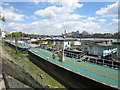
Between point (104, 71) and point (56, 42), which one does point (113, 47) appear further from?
point (56, 42)

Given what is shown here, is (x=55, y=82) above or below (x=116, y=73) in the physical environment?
below

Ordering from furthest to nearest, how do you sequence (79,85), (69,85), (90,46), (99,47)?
(90,46) < (99,47) < (69,85) < (79,85)

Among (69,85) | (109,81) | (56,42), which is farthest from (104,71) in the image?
(56,42)

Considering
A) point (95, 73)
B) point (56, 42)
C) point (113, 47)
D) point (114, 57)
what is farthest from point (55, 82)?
point (56, 42)

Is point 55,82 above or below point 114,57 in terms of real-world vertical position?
below

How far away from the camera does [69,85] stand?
35.1 ft

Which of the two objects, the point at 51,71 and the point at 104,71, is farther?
the point at 51,71

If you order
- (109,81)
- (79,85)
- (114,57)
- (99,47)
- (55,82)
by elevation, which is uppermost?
(99,47)

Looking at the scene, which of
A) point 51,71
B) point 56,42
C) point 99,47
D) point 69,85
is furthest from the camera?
point 56,42

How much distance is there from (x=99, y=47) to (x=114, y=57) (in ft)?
11.0

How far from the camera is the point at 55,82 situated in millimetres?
12109

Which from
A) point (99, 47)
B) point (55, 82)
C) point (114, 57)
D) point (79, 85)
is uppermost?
point (99, 47)

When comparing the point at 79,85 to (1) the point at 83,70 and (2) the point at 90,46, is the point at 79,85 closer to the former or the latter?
(1) the point at 83,70

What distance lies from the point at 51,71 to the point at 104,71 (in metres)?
6.97
